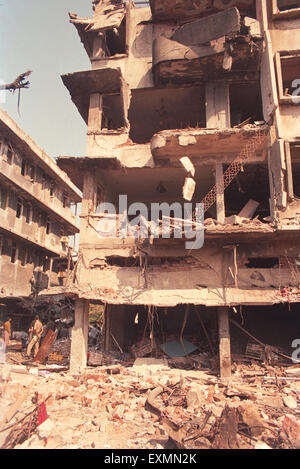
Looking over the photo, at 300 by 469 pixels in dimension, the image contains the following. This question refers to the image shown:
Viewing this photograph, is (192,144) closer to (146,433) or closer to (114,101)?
(114,101)

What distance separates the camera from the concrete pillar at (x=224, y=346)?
1080 cm

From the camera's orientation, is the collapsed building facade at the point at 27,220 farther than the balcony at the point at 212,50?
Yes

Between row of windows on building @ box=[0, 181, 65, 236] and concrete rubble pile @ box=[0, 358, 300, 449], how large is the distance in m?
12.9

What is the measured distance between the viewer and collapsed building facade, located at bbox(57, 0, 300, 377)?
1139 cm

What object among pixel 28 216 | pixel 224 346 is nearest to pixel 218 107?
pixel 224 346

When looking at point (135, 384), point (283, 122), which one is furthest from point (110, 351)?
point (283, 122)

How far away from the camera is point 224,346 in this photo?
36.3ft

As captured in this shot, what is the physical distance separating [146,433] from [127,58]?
14.1 m

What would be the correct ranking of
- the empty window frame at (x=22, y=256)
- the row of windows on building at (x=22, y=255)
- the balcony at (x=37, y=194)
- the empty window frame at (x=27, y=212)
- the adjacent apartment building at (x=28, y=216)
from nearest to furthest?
the balcony at (x=37, y=194)
the adjacent apartment building at (x=28, y=216)
the row of windows on building at (x=22, y=255)
the empty window frame at (x=22, y=256)
the empty window frame at (x=27, y=212)

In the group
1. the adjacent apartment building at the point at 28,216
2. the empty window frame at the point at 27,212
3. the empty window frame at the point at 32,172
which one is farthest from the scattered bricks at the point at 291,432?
the empty window frame at the point at 32,172

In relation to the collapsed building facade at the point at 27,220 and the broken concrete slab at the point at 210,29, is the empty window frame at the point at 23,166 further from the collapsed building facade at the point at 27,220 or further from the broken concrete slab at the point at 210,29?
the broken concrete slab at the point at 210,29

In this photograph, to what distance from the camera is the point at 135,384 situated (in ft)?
32.1

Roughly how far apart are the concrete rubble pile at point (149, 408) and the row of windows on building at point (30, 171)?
48.0 ft

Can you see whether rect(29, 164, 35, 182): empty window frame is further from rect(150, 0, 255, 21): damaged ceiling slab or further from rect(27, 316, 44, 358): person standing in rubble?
rect(150, 0, 255, 21): damaged ceiling slab
